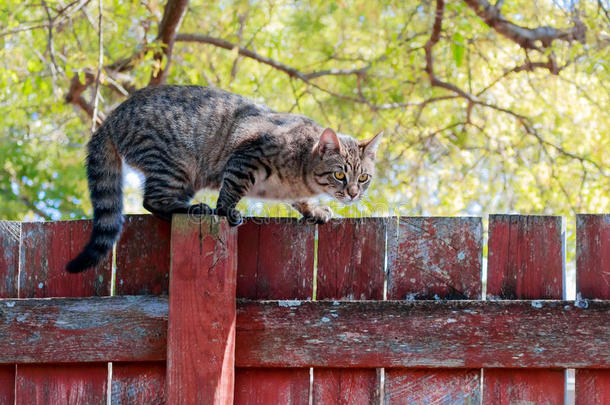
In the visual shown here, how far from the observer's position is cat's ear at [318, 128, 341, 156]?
128 inches

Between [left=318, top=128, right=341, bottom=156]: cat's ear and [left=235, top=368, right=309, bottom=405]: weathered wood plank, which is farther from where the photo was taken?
[left=318, top=128, right=341, bottom=156]: cat's ear

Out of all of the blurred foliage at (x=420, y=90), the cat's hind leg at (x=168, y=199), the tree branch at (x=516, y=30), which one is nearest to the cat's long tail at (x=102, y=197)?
the cat's hind leg at (x=168, y=199)

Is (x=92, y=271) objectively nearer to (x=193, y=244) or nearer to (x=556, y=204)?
(x=193, y=244)

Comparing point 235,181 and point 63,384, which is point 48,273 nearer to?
point 63,384

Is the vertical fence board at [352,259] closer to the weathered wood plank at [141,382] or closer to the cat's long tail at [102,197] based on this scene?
the weathered wood plank at [141,382]

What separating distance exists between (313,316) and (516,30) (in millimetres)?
4308

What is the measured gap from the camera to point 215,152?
129 inches

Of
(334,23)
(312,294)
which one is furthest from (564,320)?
(334,23)

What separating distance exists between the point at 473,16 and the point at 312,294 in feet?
13.3

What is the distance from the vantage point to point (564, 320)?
7.29 ft

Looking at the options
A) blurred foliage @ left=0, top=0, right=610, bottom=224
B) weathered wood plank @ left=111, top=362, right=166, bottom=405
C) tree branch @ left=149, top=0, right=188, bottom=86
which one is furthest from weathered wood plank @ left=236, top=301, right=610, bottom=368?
blurred foliage @ left=0, top=0, right=610, bottom=224

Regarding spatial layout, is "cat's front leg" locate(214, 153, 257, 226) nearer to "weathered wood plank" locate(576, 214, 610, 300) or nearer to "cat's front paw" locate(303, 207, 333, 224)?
"cat's front paw" locate(303, 207, 333, 224)

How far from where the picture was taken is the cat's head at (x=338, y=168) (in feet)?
10.8

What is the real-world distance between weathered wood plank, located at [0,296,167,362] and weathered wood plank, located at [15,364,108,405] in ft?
0.19
